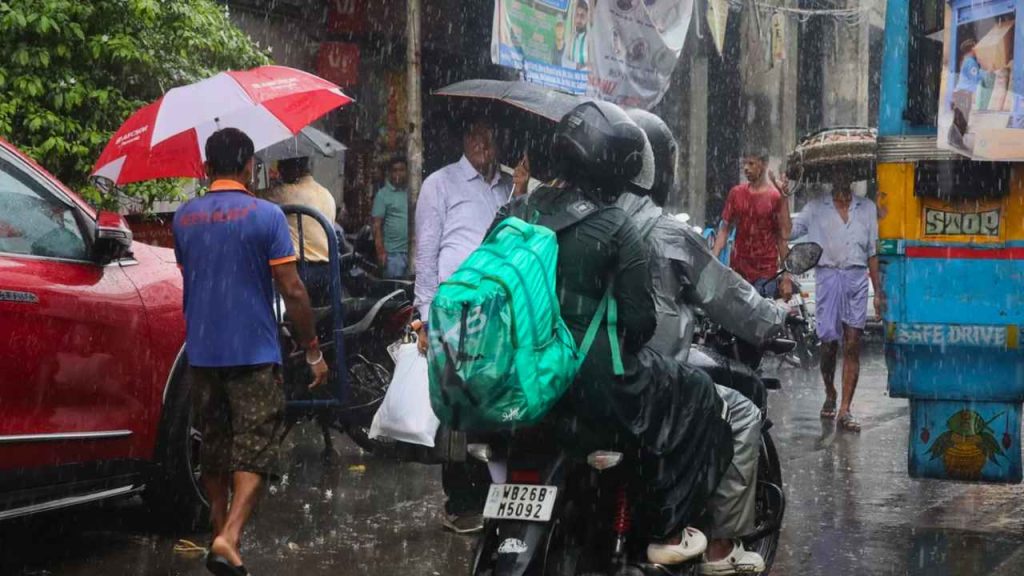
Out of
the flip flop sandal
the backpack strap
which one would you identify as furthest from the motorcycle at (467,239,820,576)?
the flip flop sandal

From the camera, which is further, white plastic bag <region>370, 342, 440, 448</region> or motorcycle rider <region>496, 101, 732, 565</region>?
white plastic bag <region>370, 342, 440, 448</region>

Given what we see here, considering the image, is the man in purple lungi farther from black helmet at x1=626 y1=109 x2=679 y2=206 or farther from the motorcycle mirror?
black helmet at x1=626 y1=109 x2=679 y2=206

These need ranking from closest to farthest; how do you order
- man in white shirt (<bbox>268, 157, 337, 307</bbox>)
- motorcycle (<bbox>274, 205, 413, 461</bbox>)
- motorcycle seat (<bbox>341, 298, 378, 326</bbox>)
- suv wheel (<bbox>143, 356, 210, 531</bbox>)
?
suv wheel (<bbox>143, 356, 210, 531</bbox>), motorcycle (<bbox>274, 205, 413, 461</bbox>), man in white shirt (<bbox>268, 157, 337, 307</bbox>), motorcycle seat (<bbox>341, 298, 378, 326</bbox>)

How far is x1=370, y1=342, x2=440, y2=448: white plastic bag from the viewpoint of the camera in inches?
250

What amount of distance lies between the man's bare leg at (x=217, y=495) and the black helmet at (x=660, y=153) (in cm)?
210

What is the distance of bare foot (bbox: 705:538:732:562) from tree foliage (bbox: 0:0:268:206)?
15.5ft

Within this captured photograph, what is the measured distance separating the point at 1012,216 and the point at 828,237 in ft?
13.6

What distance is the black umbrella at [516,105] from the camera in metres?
7.09

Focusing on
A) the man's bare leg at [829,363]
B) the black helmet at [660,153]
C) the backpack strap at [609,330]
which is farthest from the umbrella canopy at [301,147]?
the backpack strap at [609,330]

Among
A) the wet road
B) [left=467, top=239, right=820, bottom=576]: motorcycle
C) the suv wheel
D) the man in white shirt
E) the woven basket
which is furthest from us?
the woven basket

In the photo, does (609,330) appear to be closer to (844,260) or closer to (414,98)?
(844,260)

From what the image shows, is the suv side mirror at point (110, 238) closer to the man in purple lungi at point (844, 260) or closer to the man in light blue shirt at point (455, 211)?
the man in light blue shirt at point (455, 211)

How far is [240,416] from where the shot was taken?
5.34m

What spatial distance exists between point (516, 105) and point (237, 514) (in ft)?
9.41
